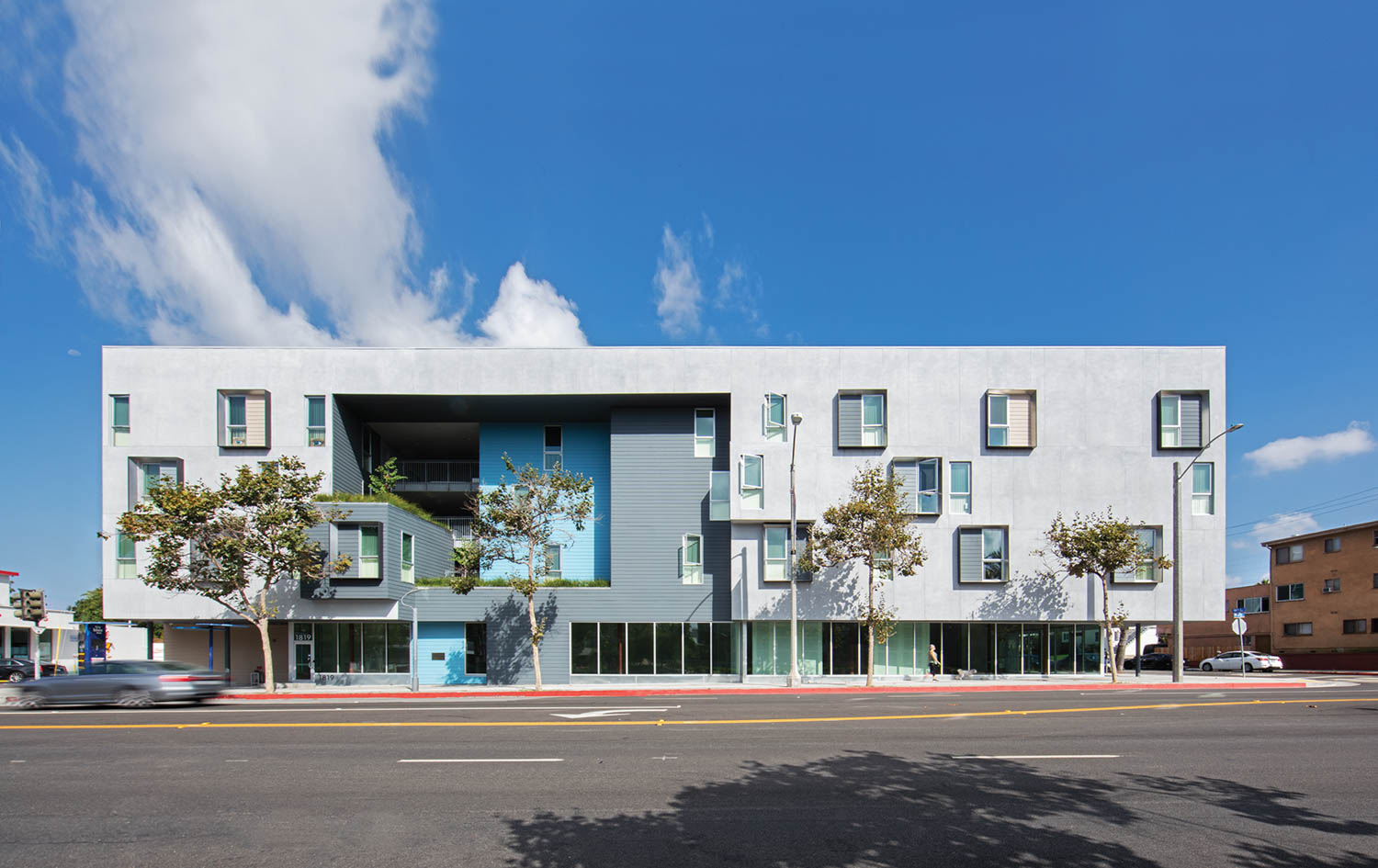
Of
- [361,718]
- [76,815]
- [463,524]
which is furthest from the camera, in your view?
[463,524]

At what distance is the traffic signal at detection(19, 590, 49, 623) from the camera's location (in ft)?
83.1

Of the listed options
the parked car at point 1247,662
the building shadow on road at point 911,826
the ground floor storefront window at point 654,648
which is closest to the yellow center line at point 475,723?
the building shadow on road at point 911,826

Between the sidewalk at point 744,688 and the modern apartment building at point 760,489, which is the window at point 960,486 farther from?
the sidewalk at point 744,688

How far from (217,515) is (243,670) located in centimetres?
931

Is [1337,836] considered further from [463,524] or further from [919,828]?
[463,524]

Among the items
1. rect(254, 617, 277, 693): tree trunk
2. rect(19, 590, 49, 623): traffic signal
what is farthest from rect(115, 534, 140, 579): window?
rect(254, 617, 277, 693): tree trunk

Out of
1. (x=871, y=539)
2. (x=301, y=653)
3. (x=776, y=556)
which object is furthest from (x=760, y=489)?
(x=301, y=653)

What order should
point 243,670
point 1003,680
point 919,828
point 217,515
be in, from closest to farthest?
point 919,828 → point 217,515 → point 1003,680 → point 243,670

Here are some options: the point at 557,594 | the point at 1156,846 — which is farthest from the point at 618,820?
the point at 557,594

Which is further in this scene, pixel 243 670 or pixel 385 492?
pixel 243 670

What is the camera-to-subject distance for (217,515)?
1064 inches

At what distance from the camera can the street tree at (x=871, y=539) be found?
27.3 meters

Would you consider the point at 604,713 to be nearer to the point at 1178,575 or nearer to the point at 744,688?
the point at 744,688

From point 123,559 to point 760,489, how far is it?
23.6m
